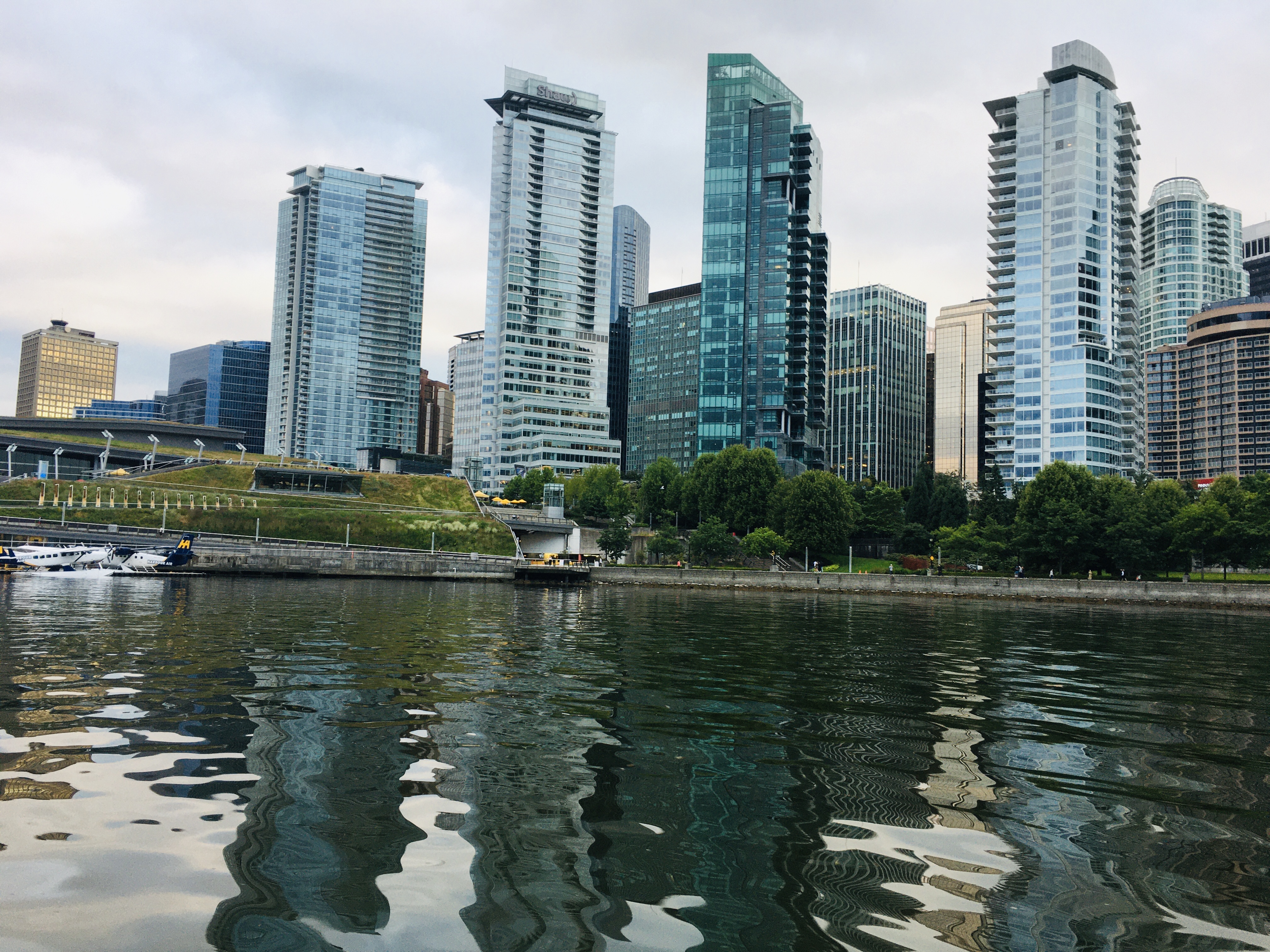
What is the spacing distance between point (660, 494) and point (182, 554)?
90820 millimetres

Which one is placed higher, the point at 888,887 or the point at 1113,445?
the point at 1113,445

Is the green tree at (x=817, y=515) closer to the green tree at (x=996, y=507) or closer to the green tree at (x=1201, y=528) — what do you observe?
the green tree at (x=996, y=507)

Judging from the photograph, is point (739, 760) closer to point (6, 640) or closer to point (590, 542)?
point (6, 640)

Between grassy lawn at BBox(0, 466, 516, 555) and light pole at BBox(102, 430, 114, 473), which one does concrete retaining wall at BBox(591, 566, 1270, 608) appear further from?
light pole at BBox(102, 430, 114, 473)

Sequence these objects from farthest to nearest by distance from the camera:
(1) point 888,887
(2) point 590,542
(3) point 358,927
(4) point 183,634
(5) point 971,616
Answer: (2) point 590,542, (5) point 971,616, (4) point 183,634, (1) point 888,887, (3) point 358,927

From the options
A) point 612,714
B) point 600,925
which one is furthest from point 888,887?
point 612,714

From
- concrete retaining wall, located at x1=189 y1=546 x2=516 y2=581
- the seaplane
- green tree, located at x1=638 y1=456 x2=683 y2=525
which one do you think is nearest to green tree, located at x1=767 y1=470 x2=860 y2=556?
green tree, located at x1=638 y1=456 x2=683 y2=525

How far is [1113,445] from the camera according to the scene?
191750 mm

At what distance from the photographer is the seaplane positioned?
96250 millimetres

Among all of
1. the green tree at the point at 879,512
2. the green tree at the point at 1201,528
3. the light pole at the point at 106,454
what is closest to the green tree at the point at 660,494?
the green tree at the point at 879,512

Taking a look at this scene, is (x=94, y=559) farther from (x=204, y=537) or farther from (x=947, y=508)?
(x=947, y=508)

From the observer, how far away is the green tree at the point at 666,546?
14300cm

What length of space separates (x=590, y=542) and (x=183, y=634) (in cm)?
12670

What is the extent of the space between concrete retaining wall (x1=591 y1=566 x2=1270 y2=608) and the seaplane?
53.3m
